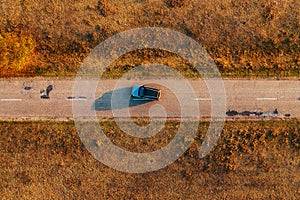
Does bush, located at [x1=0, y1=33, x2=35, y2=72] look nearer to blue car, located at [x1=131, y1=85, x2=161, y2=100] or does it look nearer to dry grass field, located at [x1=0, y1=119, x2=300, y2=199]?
dry grass field, located at [x1=0, y1=119, x2=300, y2=199]

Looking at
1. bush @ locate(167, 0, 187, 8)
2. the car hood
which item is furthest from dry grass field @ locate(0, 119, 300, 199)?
bush @ locate(167, 0, 187, 8)

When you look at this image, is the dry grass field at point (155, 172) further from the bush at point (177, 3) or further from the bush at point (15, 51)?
the bush at point (177, 3)

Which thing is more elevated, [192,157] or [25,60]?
Answer: [25,60]

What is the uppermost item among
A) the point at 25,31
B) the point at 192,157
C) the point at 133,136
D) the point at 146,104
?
the point at 25,31

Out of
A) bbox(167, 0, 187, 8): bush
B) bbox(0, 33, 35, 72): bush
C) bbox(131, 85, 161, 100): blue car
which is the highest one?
bbox(167, 0, 187, 8): bush

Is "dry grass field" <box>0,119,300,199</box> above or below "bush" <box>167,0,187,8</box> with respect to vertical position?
below

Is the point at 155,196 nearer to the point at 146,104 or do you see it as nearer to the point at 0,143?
the point at 146,104

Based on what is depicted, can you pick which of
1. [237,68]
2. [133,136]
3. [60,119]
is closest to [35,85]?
[60,119]
